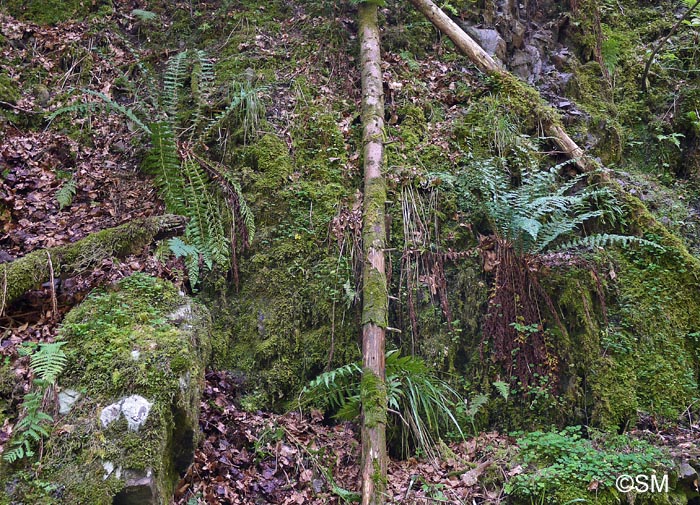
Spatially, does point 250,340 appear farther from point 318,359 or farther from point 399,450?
point 399,450

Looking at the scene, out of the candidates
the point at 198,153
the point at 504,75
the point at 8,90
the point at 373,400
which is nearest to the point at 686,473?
the point at 373,400

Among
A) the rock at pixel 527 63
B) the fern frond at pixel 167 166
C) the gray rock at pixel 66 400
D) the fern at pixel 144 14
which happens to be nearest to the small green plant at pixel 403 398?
the gray rock at pixel 66 400

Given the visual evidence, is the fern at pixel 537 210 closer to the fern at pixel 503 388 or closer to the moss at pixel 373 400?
the fern at pixel 503 388

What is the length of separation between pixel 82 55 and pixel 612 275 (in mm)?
7216

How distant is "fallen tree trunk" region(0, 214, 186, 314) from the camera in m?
4.02

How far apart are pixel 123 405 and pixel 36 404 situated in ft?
1.68

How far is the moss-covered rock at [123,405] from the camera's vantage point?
2.97 m

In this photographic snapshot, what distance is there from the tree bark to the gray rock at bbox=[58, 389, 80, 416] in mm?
5645

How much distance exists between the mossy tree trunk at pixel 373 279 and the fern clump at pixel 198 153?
1261mm

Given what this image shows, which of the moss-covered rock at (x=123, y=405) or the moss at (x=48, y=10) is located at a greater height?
the moss at (x=48, y=10)

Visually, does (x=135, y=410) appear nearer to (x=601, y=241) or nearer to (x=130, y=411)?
(x=130, y=411)

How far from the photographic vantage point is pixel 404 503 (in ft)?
12.5

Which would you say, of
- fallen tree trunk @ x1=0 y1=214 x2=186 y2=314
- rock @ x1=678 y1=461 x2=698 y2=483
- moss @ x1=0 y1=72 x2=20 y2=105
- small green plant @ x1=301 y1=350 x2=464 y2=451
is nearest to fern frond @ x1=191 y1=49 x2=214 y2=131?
fallen tree trunk @ x1=0 y1=214 x2=186 y2=314

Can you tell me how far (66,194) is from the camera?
17.1 ft
